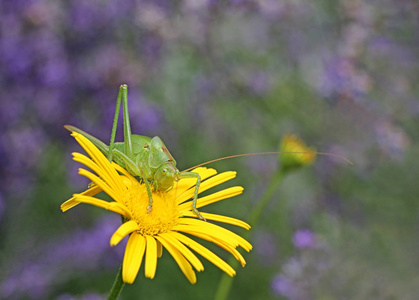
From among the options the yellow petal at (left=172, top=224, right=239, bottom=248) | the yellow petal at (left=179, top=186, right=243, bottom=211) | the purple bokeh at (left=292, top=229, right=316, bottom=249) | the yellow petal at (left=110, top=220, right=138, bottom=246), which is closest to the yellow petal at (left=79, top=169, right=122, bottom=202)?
the yellow petal at (left=110, top=220, right=138, bottom=246)

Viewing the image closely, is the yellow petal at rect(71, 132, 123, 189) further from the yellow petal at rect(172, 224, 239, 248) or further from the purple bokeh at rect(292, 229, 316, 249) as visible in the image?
the purple bokeh at rect(292, 229, 316, 249)

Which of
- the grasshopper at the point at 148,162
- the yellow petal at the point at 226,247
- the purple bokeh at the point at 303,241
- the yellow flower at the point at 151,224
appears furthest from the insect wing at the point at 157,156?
the purple bokeh at the point at 303,241

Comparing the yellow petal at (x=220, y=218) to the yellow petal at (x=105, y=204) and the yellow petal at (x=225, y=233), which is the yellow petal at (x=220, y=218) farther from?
the yellow petal at (x=105, y=204)

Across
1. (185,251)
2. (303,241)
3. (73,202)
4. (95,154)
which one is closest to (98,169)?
(95,154)

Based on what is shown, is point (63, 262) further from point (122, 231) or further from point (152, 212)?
point (122, 231)

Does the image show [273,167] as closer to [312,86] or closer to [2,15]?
[312,86]

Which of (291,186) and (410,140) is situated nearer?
(410,140)

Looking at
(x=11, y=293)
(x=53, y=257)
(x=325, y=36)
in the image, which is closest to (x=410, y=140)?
(x=325, y=36)
